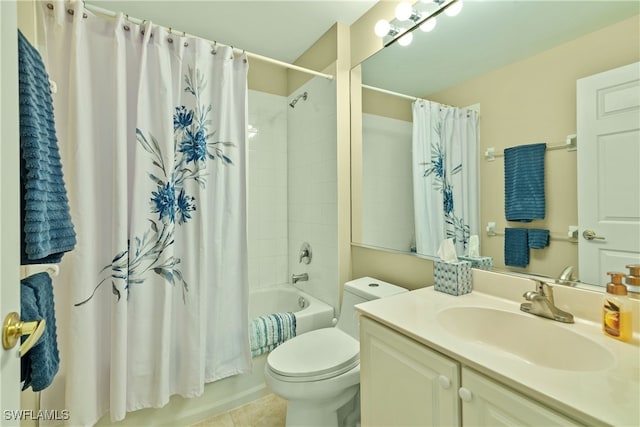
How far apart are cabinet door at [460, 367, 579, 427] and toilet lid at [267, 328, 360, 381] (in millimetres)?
687

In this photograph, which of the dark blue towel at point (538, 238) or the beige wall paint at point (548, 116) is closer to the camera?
the beige wall paint at point (548, 116)

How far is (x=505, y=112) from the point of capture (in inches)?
46.8

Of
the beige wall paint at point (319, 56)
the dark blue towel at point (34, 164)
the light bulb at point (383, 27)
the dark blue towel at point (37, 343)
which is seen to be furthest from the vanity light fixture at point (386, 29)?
the dark blue towel at point (37, 343)

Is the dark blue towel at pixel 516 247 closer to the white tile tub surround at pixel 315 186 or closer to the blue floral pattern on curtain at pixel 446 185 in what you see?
the blue floral pattern on curtain at pixel 446 185

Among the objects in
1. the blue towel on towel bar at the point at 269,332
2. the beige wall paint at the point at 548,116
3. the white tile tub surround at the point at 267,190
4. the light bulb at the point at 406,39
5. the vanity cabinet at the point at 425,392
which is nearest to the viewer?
the vanity cabinet at the point at 425,392

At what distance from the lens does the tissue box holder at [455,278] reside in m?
1.22

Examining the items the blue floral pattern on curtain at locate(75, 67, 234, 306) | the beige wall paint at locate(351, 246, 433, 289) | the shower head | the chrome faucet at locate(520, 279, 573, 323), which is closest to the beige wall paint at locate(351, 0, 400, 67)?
the shower head

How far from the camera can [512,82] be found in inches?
45.9

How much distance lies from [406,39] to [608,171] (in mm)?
1208

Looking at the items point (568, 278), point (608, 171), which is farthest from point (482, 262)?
point (608, 171)

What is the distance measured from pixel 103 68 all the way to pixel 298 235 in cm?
168

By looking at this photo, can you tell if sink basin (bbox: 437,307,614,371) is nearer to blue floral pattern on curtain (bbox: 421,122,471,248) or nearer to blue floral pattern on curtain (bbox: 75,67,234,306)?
blue floral pattern on curtain (bbox: 421,122,471,248)

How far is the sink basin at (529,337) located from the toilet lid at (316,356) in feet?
1.93

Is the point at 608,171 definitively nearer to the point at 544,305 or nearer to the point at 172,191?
the point at 544,305
